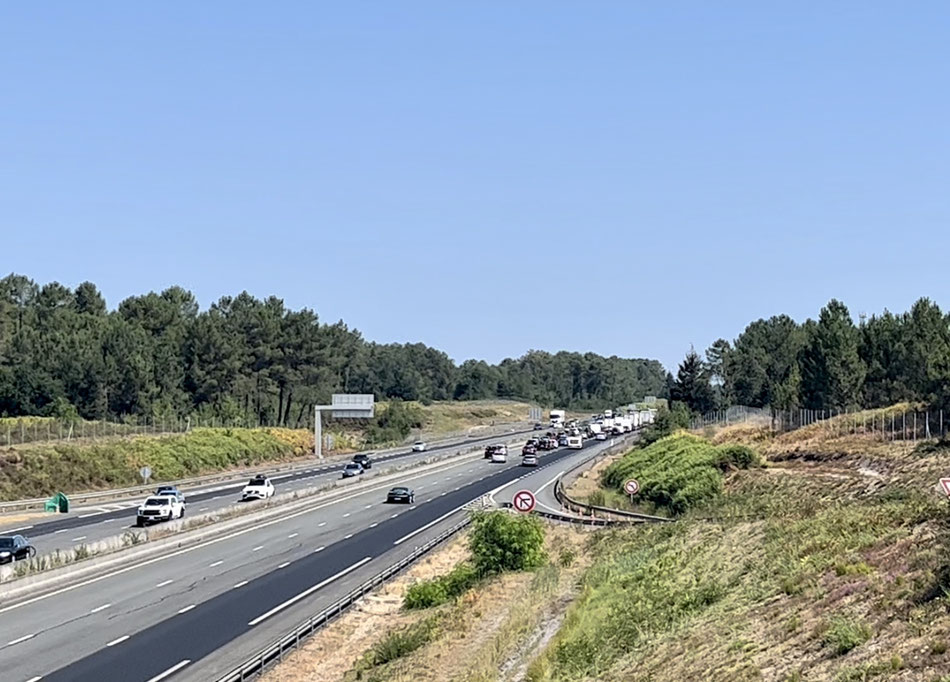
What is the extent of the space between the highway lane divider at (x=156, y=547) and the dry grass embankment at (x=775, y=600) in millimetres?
17504

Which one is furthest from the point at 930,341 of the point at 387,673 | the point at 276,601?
the point at 387,673

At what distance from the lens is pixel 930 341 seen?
3430 inches

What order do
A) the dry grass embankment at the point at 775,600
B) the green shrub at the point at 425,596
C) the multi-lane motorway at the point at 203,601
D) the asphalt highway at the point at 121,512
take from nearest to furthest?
the dry grass embankment at the point at 775,600 → the multi-lane motorway at the point at 203,601 → the green shrub at the point at 425,596 → the asphalt highway at the point at 121,512

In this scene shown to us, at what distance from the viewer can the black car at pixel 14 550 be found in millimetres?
41688

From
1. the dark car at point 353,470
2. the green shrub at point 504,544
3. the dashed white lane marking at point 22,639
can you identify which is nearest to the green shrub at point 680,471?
the green shrub at point 504,544

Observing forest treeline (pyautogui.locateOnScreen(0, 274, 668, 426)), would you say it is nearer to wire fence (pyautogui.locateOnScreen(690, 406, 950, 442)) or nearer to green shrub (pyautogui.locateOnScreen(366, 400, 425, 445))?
green shrub (pyautogui.locateOnScreen(366, 400, 425, 445))

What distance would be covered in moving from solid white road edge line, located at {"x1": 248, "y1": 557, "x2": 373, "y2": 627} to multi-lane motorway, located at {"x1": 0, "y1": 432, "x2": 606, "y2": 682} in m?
A: 0.04

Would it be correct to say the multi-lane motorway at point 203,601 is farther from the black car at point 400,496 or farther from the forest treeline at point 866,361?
the forest treeline at point 866,361

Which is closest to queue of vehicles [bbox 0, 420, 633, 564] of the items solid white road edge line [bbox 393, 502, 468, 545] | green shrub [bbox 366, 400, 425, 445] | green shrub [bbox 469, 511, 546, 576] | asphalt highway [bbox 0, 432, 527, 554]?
asphalt highway [bbox 0, 432, 527, 554]

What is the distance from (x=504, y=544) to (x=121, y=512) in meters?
30.9

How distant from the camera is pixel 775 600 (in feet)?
75.5

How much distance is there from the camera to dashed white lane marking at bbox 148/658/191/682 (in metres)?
26.0

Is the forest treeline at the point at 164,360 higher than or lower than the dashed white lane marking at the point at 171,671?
higher

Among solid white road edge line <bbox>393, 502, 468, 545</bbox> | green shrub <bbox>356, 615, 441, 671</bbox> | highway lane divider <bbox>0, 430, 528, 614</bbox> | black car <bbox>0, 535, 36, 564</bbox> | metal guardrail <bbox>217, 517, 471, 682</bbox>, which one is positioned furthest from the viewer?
solid white road edge line <bbox>393, 502, 468, 545</bbox>
